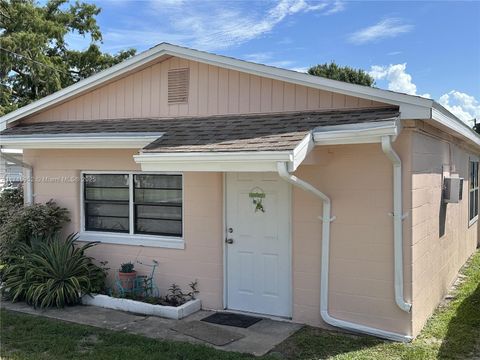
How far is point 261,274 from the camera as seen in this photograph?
700 centimetres

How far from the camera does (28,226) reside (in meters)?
8.22

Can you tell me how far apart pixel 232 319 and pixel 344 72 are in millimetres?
30980

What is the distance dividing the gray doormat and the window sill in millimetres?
1357

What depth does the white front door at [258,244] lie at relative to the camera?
6832mm

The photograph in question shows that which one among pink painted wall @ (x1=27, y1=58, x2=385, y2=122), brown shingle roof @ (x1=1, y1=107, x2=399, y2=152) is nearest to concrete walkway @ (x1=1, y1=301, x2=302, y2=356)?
brown shingle roof @ (x1=1, y1=107, x2=399, y2=152)

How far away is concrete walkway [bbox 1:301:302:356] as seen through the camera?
19.3 feet

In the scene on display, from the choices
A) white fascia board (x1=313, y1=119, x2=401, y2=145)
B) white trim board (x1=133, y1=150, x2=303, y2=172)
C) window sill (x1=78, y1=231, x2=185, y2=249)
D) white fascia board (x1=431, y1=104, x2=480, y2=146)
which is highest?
white fascia board (x1=431, y1=104, x2=480, y2=146)

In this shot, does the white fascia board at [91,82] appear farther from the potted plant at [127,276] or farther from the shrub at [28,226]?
the potted plant at [127,276]

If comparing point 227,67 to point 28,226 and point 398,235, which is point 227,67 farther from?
point 28,226

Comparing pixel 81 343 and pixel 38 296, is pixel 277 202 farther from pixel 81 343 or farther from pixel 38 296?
pixel 38 296

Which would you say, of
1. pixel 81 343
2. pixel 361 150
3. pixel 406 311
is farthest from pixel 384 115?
pixel 81 343

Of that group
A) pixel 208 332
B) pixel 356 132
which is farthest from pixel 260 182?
pixel 208 332

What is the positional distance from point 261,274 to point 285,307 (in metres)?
0.57

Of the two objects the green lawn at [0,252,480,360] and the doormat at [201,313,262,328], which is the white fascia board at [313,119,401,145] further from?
the doormat at [201,313,262,328]
